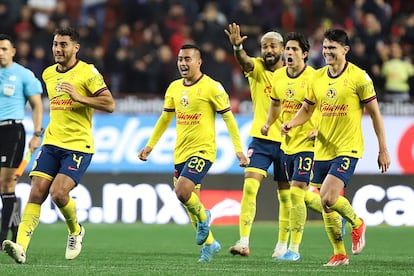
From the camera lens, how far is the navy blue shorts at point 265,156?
Answer: 14.1 meters

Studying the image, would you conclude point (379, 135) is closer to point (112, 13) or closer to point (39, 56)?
point (39, 56)

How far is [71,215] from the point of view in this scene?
12602 millimetres

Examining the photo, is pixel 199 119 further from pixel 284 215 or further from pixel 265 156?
pixel 284 215

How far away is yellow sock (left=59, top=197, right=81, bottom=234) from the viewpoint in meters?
12.5

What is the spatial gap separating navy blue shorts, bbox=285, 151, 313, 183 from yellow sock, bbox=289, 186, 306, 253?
150mm

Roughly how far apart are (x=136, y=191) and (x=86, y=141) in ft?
22.6

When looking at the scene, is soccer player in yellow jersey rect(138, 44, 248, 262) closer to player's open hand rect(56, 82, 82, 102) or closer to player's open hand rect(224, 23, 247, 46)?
player's open hand rect(224, 23, 247, 46)

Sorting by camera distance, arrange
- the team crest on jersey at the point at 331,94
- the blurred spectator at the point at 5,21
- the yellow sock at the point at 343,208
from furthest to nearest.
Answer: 1. the blurred spectator at the point at 5,21
2. the team crest on jersey at the point at 331,94
3. the yellow sock at the point at 343,208

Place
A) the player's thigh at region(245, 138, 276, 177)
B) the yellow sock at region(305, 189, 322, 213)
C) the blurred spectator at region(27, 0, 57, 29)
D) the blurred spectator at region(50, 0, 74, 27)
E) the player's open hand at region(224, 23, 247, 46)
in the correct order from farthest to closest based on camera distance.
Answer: the blurred spectator at region(27, 0, 57, 29) < the blurred spectator at region(50, 0, 74, 27) < the player's thigh at region(245, 138, 276, 177) < the player's open hand at region(224, 23, 247, 46) < the yellow sock at region(305, 189, 322, 213)

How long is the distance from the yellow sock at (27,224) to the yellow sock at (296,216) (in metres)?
3.00

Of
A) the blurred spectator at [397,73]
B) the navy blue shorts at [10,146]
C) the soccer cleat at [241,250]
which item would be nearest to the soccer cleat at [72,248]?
the navy blue shorts at [10,146]

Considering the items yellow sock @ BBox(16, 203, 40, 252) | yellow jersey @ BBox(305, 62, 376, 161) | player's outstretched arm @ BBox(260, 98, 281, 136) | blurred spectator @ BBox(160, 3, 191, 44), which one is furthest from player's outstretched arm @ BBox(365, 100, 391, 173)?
blurred spectator @ BBox(160, 3, 191, 44)

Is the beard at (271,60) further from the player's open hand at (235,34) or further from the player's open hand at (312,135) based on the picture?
the player's open hand at (312,135)

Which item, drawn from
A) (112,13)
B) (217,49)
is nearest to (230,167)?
(217,49)
